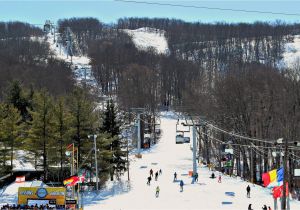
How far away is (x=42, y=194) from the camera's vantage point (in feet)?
120

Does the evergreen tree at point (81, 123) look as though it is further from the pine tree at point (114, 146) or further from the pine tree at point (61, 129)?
the pine tree at point (114, 146)

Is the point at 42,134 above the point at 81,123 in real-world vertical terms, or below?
below

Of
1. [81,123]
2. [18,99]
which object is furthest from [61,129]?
[18,99]

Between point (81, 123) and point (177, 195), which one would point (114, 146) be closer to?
point (81, 123)

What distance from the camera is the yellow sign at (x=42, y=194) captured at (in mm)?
36344

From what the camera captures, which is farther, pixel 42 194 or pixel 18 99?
pixel 18 99

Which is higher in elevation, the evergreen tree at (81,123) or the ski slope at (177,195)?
the evergreen tree at (81,123)

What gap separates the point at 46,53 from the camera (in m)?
191

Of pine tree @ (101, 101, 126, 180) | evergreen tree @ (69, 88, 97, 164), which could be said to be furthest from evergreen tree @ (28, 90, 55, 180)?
pine tree @ (101, 101, 126, 180)

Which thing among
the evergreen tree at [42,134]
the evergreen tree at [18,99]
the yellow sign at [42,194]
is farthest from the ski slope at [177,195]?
the evergreen tree at [18,99]

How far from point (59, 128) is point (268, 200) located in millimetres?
21149

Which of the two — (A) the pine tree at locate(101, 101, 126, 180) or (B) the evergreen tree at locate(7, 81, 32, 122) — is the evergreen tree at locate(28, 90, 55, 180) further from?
(B) the evergreen tree at locate(7, 81, 32, 122)

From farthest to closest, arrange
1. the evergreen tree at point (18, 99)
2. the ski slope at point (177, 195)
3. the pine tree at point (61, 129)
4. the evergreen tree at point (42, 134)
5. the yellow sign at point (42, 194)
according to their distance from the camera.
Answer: the evergreen tree at point (18, 99) < the evergreen tree at point (42, 134) < the pine tree at point (61, 129) < the ski slope at point (177, 195) < the yellow sign at point (42, 194)

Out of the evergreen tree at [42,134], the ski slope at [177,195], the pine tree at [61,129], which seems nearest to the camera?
the ski slope at [177,195]
